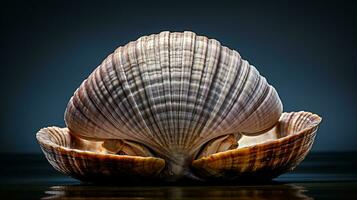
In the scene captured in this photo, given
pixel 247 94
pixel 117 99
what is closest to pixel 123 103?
pixel 117 99

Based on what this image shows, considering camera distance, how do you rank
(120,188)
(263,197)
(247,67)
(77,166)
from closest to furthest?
(263,197)
(120,188)
(77,166)
(247,67)

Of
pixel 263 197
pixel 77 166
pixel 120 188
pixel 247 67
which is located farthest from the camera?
pixel 247 67

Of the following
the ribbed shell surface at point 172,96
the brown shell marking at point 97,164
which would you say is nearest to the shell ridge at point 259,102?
the ribbed shell surface at point 172,96

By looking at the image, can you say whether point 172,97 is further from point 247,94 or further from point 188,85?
point 247,94

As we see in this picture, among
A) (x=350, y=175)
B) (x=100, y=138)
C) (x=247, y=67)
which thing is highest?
(x=247, y=67)

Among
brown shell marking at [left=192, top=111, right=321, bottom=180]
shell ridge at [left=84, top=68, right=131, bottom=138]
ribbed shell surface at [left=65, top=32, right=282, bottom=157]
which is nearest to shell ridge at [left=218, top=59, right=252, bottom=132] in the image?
ribbed shell surface at [left=65, top=32, right=282, bottom=157]

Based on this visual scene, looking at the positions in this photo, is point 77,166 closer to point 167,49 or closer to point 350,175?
point 167,49

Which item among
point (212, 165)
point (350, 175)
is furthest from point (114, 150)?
point (350, 175)
